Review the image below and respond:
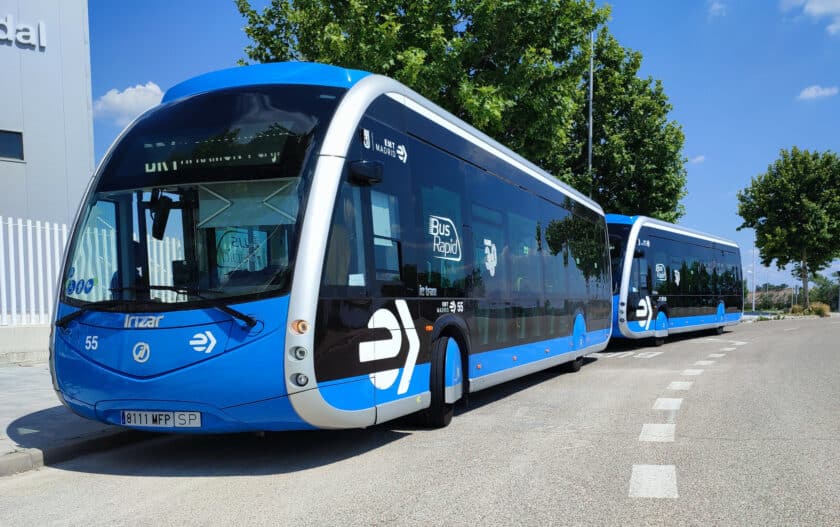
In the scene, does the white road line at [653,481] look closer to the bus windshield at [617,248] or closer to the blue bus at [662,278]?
the blue bus at [662,278]

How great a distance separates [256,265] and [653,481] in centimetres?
325

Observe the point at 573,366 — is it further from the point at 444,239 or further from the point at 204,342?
the point at 204,342

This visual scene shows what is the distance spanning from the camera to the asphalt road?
4.81m

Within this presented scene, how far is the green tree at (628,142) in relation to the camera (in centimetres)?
3161

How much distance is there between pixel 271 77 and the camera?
6.57m

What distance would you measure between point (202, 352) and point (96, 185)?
188cm

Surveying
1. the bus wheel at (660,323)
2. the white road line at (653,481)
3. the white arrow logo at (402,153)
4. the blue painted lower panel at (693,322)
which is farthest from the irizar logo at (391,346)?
the bus wheel at (660,323)

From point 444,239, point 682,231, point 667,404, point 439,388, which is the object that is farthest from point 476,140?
point 682,231

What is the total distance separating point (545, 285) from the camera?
38.5 ft

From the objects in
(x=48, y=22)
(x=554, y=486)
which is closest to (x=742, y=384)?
(x=554, y=486)

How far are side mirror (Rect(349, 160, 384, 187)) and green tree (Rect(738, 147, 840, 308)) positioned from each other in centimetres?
4797

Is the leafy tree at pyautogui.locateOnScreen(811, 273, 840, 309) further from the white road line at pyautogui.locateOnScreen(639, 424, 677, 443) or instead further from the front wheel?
the front wheel

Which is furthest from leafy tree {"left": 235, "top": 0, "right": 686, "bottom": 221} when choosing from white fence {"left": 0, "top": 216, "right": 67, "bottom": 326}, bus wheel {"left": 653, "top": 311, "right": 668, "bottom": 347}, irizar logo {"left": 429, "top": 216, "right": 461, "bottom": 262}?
irizar logo {"left": 429, "top": 216, "right": 461, "bottom": 262}

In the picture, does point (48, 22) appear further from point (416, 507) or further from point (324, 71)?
point (416, 507)
